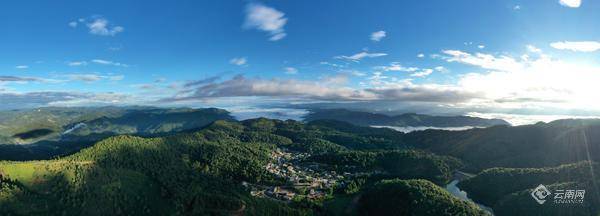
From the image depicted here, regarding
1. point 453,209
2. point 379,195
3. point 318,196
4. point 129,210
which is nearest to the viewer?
point 453,209

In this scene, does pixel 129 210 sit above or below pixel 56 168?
below

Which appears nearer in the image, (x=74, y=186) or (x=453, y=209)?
(x=453, y=209)

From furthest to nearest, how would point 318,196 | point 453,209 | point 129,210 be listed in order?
point 318,196, point 129,210, point 453,209

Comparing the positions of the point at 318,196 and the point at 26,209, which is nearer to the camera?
the point at 26,209

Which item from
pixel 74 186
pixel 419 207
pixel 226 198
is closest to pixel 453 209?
pixel 419 207

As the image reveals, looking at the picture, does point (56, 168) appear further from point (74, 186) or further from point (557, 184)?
point (557, 184)

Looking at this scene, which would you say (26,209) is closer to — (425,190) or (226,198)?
(226,198)

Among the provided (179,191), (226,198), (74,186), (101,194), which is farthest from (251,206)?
(74,186)

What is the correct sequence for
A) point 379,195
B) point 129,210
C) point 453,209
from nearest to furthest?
point 453,209
point 129,210
point 379,195
